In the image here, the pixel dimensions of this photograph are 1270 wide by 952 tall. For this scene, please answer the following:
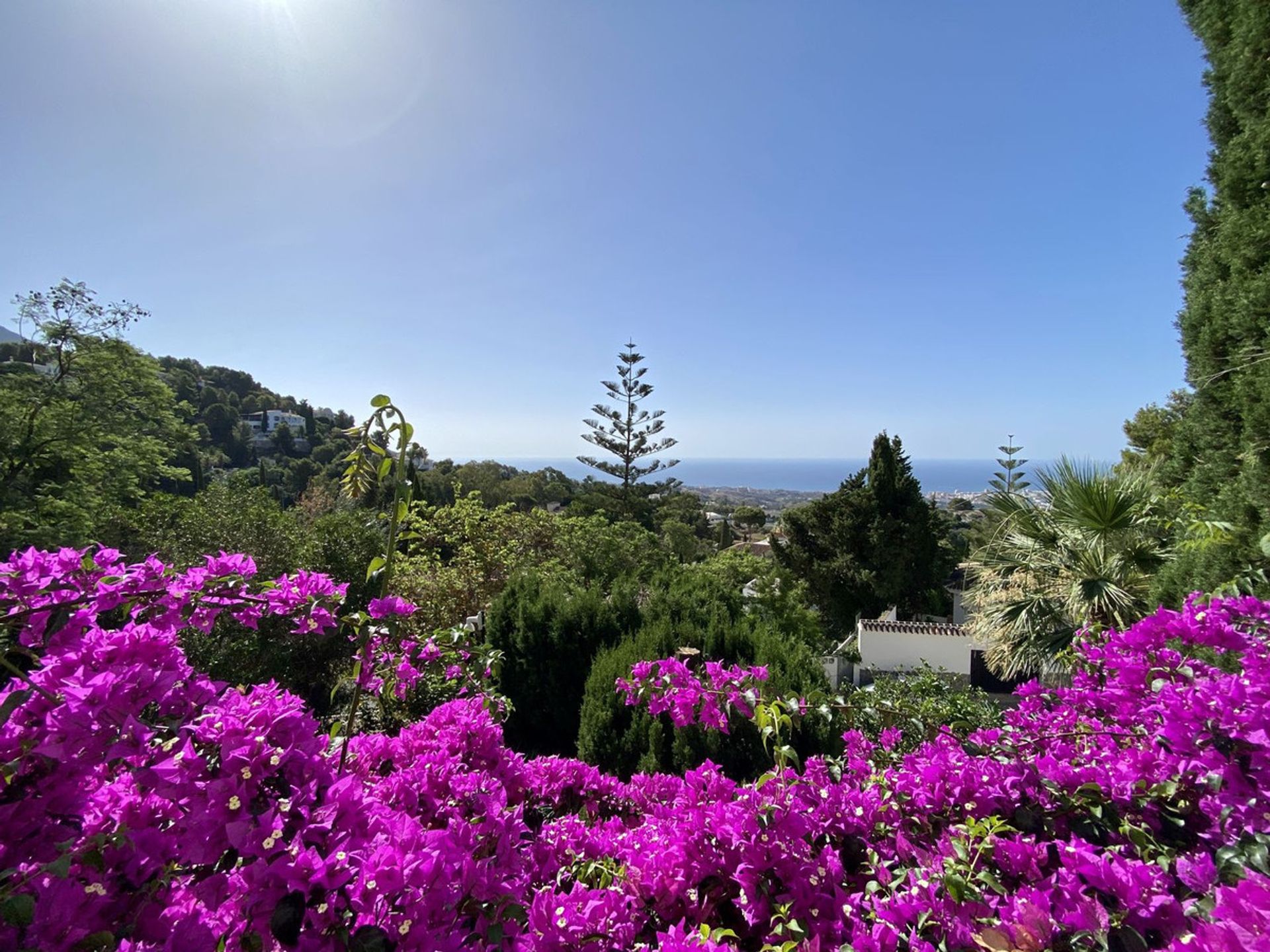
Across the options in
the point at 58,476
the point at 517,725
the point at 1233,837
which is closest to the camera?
the point at 1233,837

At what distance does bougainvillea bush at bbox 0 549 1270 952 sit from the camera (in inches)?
25.4

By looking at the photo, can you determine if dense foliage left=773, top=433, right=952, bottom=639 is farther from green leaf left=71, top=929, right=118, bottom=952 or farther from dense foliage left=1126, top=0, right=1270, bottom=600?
green leaf left=71, top=929, right=118, bottom=952

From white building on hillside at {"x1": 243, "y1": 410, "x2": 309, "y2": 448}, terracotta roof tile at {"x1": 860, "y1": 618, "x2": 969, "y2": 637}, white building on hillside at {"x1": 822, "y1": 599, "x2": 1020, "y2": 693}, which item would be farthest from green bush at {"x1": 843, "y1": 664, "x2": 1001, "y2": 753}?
white building on hillside at {"x1": 243, "y1": 410, "x2": 309, "y2": 448}

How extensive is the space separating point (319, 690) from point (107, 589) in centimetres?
642

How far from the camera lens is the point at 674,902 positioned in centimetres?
99

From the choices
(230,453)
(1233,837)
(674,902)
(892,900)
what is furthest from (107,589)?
(230,453)

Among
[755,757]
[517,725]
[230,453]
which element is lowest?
[517,725]

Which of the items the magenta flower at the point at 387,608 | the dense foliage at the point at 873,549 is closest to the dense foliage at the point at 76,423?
the magenta flower at the point at 387,608

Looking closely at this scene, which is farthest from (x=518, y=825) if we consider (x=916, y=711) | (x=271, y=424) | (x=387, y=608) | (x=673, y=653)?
(x=271, y=424)

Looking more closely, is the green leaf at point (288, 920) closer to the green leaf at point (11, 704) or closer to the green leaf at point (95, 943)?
the green leaf at point (95, 943)

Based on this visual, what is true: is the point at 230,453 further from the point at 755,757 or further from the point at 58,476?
the point at 755,757

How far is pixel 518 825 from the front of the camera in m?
1.00

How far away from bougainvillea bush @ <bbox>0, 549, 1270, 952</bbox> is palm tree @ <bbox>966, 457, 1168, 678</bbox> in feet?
9.37

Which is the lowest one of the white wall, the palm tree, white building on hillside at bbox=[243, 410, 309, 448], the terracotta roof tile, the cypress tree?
the white wall
